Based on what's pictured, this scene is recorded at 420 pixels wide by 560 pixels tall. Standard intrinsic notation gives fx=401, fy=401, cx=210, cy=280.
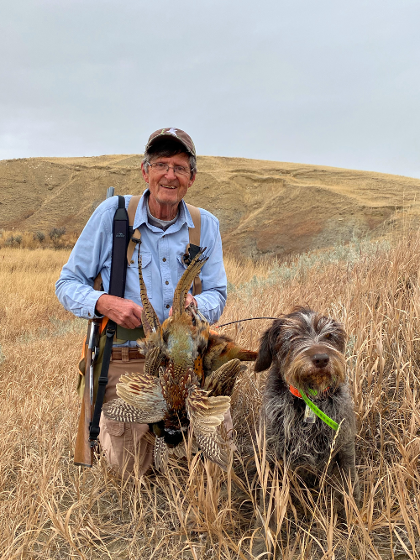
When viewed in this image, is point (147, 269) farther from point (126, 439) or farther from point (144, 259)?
point (126, 439)

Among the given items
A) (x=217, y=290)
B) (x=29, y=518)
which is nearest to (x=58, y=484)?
(x=29, y=518)

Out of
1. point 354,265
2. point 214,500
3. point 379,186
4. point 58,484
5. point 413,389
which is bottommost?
point 58,484

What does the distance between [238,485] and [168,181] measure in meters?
2.24

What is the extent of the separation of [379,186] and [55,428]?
66.3ft

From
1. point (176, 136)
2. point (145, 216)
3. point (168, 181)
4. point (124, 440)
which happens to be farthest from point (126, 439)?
point (176, 136)

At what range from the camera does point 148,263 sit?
3340 millimetres

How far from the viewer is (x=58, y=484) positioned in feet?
9.59

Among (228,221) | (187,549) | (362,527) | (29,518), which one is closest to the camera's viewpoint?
(362,527)

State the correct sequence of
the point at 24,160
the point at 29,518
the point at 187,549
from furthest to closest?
the point at 24,160, the point at 29,518, the point at 187,549

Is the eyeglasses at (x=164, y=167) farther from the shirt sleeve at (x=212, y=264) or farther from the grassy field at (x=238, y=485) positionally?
the grassy field at (x=238, y=485)

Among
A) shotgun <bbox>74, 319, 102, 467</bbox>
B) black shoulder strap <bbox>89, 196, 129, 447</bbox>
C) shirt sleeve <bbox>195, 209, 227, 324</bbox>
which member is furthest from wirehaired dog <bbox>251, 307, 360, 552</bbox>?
shotgun <bbox>74, 319, 102, 467</bbox>

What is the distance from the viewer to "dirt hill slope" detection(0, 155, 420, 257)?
16047mm

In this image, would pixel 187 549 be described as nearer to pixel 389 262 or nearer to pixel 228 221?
pixel 389 262

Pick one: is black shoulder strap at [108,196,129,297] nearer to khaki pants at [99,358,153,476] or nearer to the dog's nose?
khaki pants at [99,358,153,476]
